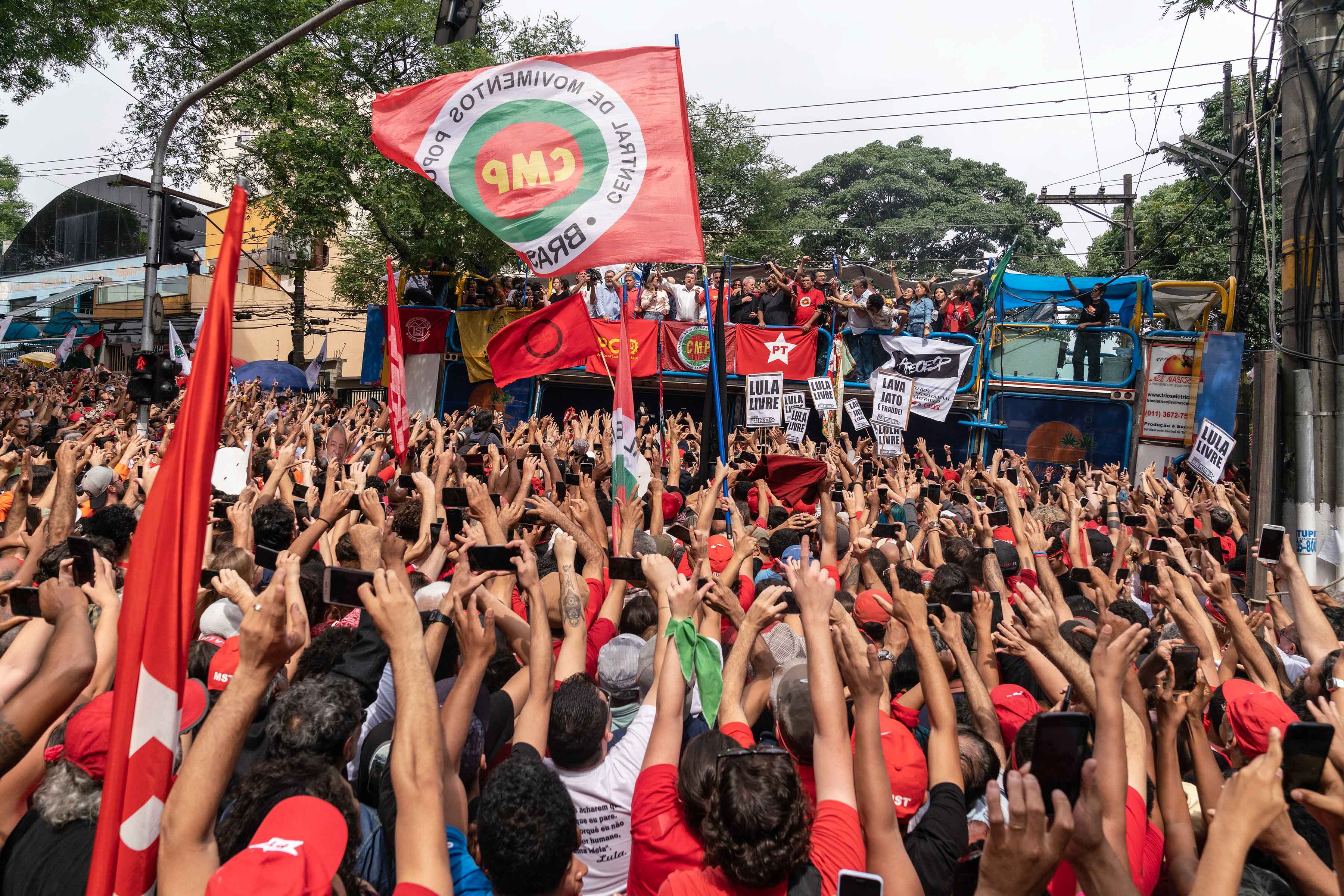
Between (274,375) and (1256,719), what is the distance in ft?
79.5

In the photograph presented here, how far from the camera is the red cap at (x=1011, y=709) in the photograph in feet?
11.2

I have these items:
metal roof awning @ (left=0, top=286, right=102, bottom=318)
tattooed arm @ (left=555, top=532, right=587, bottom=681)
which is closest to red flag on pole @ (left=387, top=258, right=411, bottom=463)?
tattooed arm @ (left=555, top=532, right=587, bottom=681)

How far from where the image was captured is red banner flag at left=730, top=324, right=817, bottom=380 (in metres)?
16.6

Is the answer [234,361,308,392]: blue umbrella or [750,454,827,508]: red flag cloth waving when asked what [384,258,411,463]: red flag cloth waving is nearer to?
[750,454,827,508]: red flag cloth waving

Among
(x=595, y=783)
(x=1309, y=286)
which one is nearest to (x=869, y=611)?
(x=595, y=783)

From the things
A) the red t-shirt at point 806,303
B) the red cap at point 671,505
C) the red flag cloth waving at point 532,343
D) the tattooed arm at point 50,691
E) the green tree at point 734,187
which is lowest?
the tattooed arm at point 50,691

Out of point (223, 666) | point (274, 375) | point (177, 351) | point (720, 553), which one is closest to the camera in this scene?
point (223, 666)

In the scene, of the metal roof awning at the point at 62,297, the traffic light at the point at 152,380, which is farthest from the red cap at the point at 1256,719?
the metal roof awning at the point at 62,297

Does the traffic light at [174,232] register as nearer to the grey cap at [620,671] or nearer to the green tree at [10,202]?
the grey cap at [620,671]

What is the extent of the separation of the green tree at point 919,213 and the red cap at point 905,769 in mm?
41035

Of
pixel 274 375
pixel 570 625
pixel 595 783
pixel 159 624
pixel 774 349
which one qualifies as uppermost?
pixel 774 349

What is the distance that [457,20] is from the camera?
311 inches

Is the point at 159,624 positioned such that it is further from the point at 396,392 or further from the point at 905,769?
the point at 396,392

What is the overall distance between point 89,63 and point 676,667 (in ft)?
64.9
